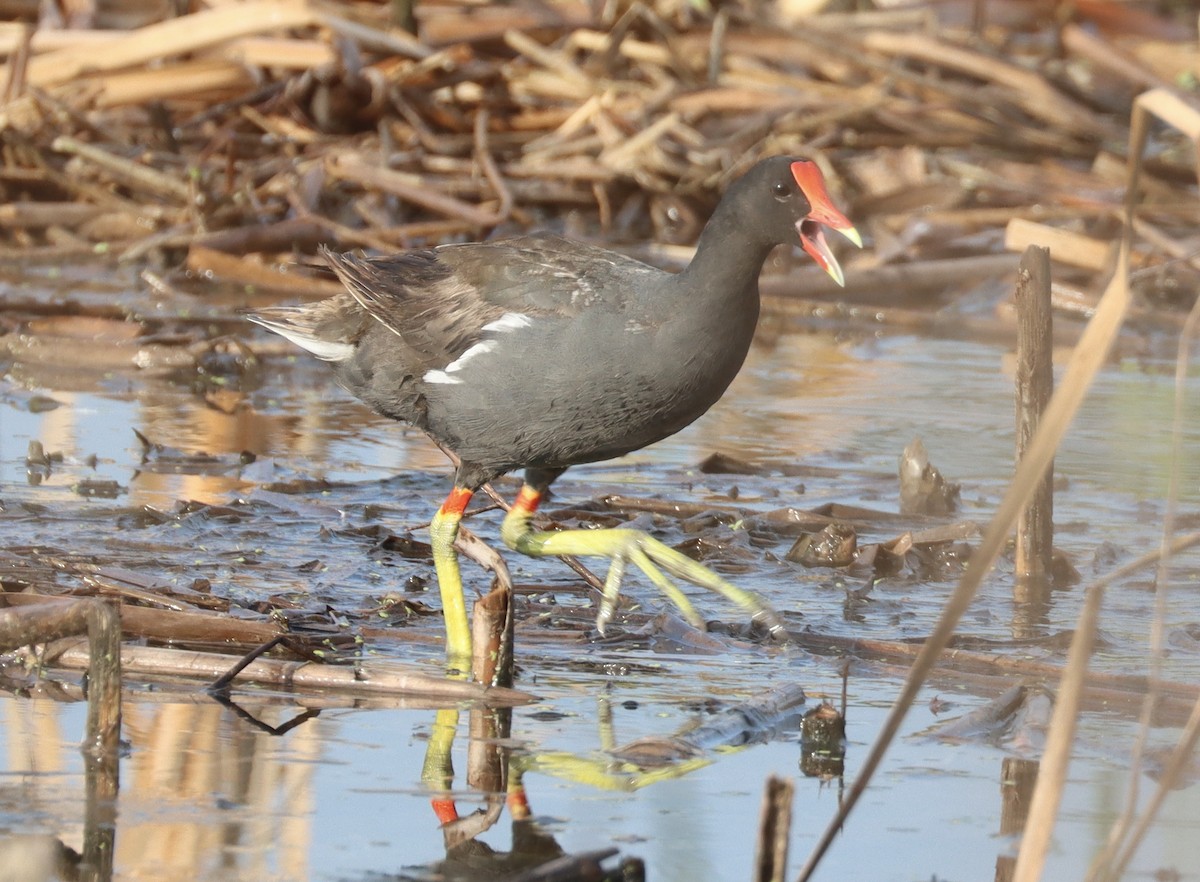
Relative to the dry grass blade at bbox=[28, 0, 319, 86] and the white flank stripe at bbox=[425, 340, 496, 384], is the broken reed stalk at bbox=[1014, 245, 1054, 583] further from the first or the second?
the dry grass blade at bbox=[28, 0, 319, 86]

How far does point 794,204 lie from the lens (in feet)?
13.2

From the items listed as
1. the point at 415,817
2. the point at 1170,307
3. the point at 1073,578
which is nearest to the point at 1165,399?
the point at 1170,307

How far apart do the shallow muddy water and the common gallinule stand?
0.24m

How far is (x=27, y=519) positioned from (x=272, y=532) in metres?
0.64

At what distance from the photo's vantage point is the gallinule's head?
13.2ft

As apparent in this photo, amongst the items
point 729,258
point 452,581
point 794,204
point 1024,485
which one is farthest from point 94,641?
point 794,204

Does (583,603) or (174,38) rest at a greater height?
(174,38)

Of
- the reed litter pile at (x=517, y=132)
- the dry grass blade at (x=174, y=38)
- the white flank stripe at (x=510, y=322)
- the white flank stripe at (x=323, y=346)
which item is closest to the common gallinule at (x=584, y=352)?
the white flank stripe at (x=510, y=322)

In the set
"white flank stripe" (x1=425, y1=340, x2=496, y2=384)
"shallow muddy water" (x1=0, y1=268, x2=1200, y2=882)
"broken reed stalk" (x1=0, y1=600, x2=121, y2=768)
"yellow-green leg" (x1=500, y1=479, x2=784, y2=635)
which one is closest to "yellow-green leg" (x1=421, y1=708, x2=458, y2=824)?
"shallow muddy water" (x1=0, y1=268, x2=1200, y2=882)

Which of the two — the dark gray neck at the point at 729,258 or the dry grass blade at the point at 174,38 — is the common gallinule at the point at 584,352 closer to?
the dark gray neck at the point at 729,258

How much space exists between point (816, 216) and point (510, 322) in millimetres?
738

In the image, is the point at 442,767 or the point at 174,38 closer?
the point at 442,767

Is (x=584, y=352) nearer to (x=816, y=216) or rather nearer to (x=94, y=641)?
(x=816, y=216)

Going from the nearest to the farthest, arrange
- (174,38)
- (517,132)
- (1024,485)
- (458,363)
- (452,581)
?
(1024,485), (452,581), (458,363), (174,38), (517,132)
